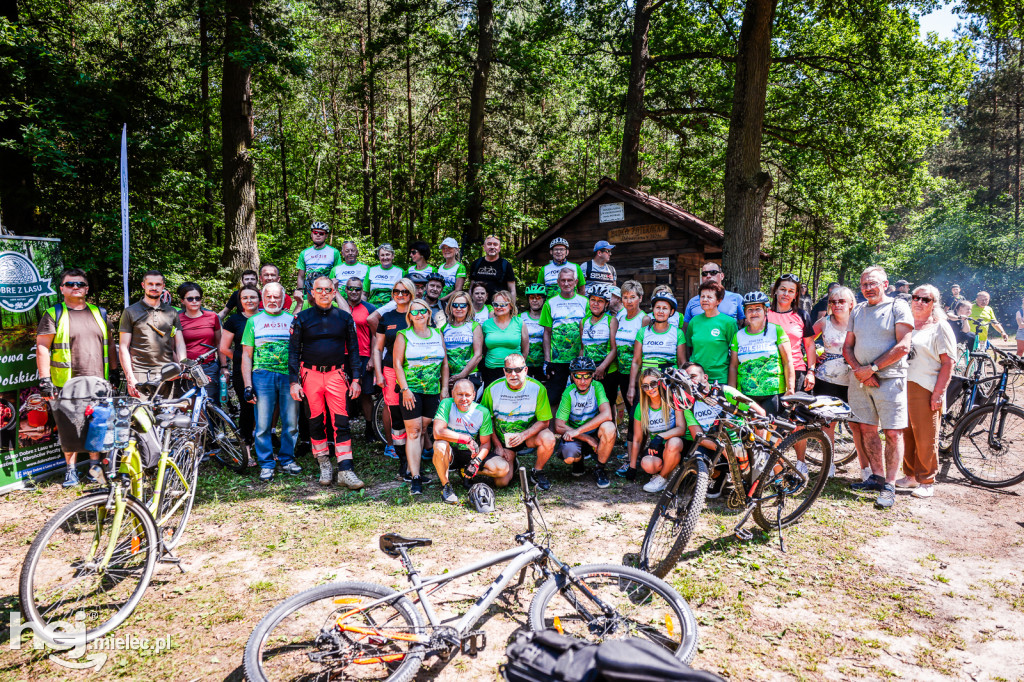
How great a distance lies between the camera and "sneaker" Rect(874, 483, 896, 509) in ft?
17.2

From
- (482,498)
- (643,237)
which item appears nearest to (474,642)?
(482,498)

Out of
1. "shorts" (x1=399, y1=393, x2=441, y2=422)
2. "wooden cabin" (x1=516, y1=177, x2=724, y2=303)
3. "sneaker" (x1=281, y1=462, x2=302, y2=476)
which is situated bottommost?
"sneaker" (x1=281, y1=462, x2=302, y2=476)

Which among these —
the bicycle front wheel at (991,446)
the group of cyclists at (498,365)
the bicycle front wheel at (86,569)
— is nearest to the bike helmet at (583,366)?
the group of cyclists at (498,365)

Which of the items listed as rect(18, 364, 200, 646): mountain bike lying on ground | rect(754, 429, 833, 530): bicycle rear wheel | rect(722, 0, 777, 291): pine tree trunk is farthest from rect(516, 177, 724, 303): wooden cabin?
rect(18, 364, 200, 646): mountain bike lying on ground

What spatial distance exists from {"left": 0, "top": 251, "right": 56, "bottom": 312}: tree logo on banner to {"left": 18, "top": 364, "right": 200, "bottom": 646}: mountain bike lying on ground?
3534 mm

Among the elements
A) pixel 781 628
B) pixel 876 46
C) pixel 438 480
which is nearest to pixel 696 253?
pixel 876 46

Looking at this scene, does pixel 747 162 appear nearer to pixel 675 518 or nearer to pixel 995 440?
pixel 995 440

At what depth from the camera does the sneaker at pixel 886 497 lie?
5246 mm

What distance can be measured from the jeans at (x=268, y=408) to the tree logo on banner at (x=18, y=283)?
2633mm

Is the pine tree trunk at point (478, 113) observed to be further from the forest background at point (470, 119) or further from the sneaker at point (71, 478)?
the sneaker at point (71, 478)

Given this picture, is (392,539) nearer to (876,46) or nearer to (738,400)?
(738,400)

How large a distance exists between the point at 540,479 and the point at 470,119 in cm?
1326

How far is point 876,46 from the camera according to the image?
11344mm

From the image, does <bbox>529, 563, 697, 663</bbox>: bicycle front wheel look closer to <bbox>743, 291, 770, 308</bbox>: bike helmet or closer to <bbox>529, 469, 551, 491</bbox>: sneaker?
<bbox>529, 469, 551, 491</bbox>: sneaker
